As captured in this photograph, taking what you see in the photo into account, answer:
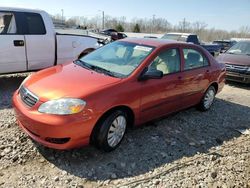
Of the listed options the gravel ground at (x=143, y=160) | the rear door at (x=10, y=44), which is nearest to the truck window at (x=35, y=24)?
the rear door at (x=10, y=44)

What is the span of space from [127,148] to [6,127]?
1958mm

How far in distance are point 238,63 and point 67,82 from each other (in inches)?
273

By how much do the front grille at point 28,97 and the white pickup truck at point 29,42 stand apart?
2755mm

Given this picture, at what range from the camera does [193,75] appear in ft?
16.8

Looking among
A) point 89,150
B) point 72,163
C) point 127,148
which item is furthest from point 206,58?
point 72,163

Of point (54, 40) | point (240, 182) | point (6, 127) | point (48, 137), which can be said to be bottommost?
point (240, 182)

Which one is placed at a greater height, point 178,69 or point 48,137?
point 178,69

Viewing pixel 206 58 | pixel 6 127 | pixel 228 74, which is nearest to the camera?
pixel 6 127

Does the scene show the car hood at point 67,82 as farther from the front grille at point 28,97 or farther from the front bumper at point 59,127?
the front bumper at point 59,127

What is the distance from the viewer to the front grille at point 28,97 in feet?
11.4

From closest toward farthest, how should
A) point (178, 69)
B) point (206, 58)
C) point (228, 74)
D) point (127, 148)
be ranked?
point (127, 148)
point (178, 69)
point (206, 58)
point (228, 74)

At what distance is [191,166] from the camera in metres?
3.71

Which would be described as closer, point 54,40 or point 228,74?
point 54,40

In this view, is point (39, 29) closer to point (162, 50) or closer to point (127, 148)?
point (162, 50)
